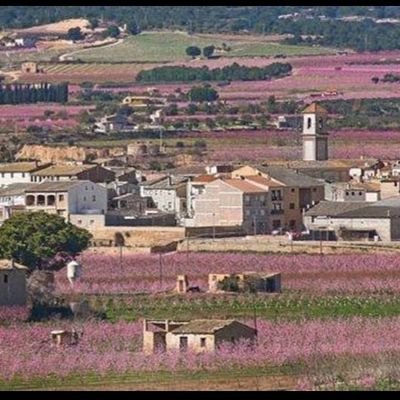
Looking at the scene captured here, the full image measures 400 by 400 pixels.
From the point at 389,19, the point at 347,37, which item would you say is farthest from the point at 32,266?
the point at 389,19

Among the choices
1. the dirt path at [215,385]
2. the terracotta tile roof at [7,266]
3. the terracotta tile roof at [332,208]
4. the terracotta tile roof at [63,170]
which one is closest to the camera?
the dirt path at [215,385]

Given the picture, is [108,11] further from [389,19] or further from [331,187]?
[331,187]

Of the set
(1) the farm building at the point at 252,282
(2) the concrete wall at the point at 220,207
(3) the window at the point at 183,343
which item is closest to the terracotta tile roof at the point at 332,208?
(2) the concrete wall at the point at 220,207

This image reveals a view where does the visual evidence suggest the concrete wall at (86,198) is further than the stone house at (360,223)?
Yes

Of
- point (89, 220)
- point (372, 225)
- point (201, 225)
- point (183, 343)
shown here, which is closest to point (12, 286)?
point (183, 343)

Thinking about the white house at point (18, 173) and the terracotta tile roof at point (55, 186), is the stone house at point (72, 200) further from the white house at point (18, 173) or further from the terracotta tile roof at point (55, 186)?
the white house at point (18, 173)

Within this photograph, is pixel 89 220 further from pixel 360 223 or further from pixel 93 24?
pixel 93 24

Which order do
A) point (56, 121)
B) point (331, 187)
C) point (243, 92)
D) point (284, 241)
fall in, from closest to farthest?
point (284, 241) → point (331, 187) → point (56, 121) → point (243, 92)

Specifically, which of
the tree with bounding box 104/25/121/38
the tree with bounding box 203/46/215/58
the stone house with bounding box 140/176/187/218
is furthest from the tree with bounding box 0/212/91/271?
the tree with bounding box 104/25/121/38
